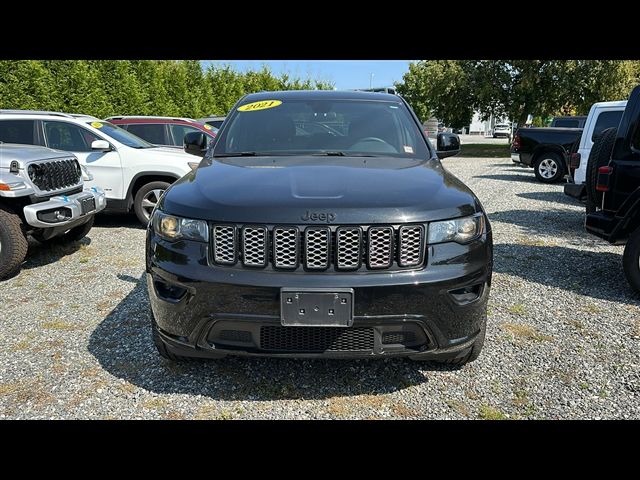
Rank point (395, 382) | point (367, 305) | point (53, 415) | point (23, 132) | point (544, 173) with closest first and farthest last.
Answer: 1. point (367, 305)
2. point (53, 415)
3. point (395, 382)
4. point (23, 132)
5. point (544, 173)

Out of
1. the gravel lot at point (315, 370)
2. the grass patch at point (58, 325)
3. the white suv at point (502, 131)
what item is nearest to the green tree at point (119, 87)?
the gravel lot at point (315, 370)

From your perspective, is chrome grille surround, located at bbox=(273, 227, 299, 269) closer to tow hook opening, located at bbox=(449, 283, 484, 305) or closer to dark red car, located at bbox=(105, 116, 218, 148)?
tow hook opening, located at bbox=(449, 283, 484, 305)

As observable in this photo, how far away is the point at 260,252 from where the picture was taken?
244 centimetres

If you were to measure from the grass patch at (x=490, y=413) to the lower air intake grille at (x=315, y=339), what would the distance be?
0.79 meters

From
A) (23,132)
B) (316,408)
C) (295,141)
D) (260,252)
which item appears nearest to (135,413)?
(316,408)

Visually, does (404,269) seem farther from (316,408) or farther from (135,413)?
(135,413)

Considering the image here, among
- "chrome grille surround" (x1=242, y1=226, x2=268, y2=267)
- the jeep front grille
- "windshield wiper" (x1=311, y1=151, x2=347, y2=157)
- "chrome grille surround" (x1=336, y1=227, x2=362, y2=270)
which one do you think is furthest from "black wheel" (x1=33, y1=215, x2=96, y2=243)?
"chrome grille surround" (x1=336, y1=227, x2=362, y2=270)

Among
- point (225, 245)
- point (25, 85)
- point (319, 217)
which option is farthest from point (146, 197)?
point (25, 85)

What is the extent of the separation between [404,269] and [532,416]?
1.13m

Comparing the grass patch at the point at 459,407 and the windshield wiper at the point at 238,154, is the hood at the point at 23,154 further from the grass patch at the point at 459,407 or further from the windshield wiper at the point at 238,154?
the grass patch at the point at 459,407

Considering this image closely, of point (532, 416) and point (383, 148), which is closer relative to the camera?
point (532, 416)

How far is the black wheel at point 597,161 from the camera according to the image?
196 inches

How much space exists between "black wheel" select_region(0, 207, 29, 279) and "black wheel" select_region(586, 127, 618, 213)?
5.81 meters

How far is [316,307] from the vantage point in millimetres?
2375
